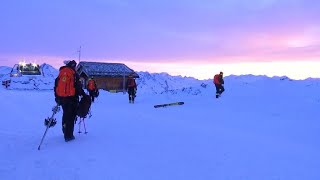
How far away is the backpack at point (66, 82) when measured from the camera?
9130 mm

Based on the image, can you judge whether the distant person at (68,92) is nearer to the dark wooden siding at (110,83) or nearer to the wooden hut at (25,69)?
the dark wooden siding at (110,83)

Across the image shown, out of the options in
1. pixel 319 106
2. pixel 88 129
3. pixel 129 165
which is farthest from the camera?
pixel 319 106

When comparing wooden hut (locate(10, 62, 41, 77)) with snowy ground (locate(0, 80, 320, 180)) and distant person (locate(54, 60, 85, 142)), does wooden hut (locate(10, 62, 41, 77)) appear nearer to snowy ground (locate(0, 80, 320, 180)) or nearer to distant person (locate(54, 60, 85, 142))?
snowy ground (locate(0, 80, 320, 180))

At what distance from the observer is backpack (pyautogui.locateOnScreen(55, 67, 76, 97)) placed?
9130 mm

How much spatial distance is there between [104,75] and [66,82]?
41.5 m

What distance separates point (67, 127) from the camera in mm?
9305

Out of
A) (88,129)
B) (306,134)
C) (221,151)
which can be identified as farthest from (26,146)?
(306,134)

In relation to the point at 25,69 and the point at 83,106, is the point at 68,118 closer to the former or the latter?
the point at 83,106

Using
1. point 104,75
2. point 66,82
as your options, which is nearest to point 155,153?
point 66,82

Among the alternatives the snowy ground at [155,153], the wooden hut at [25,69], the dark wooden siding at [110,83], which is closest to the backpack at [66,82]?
the snowy ground at [155,153]

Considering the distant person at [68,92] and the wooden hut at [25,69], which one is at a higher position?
the wooden hut at [25,69]

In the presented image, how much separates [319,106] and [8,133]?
1366 centimetres

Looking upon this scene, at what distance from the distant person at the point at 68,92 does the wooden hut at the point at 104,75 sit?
40154 millimetres

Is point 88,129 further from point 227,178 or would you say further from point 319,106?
point 319,106
